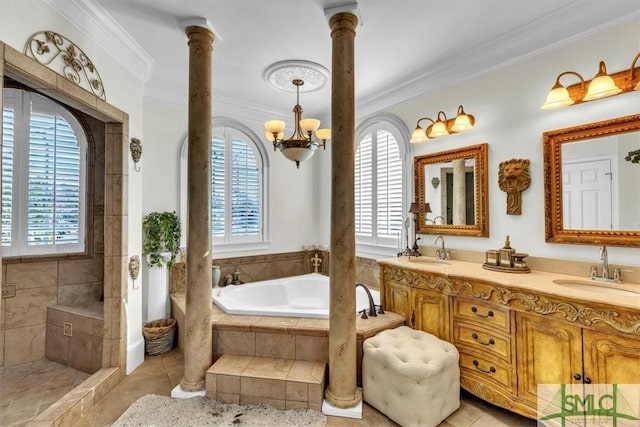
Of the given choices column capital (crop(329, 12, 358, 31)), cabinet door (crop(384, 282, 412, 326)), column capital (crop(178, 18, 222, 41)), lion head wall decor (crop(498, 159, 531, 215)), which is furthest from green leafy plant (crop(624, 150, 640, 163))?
column capital (crop(178, 18, 222, 41))

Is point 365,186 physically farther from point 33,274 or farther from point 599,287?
point 33,274

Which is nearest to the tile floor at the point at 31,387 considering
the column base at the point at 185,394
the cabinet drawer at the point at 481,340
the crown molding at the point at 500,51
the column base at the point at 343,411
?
the column base at the point at 185,394

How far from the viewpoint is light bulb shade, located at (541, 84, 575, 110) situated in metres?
2.10

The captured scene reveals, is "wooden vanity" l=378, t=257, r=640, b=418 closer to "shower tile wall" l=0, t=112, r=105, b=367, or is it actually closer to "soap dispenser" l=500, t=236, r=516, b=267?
"soap dispenser" l=500, t=236, r=516, b=267

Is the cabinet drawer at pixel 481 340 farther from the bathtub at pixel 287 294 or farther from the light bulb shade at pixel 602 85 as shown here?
the light bulb shade at pixel 602 85

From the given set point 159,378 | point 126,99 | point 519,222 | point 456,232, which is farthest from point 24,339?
point 519,222

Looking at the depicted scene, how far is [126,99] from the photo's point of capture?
2670 mm

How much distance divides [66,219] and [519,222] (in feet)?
13.7

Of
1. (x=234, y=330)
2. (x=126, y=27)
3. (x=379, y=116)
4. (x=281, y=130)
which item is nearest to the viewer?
(x=126, y=27)

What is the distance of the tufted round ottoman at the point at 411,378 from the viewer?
6.33 feet

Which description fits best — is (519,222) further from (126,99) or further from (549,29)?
(126,99)

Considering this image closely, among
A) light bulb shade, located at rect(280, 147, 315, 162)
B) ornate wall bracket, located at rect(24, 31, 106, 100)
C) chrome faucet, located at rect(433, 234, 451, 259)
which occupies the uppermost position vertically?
ornate wall bracket, located at rect(24, 31, 106, 100)

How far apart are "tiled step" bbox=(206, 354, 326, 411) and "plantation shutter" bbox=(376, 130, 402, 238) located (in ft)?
6.08

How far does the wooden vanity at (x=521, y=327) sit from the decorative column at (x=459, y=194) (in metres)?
0.47
